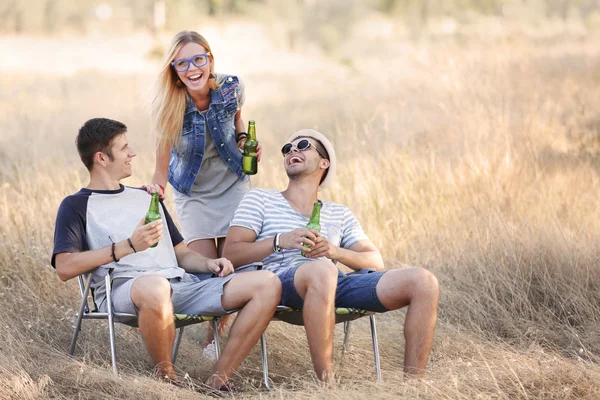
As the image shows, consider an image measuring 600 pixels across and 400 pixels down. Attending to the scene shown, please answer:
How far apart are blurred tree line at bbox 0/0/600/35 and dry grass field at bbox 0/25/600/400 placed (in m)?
19.6

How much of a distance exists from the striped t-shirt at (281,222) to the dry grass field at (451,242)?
519 mm

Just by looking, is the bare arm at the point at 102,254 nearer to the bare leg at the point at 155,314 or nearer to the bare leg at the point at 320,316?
the bare leg at the point at 155,314

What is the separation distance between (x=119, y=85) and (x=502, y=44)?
9.94 meters

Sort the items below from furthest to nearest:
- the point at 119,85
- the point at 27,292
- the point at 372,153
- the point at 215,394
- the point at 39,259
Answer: the point at 119,85 → the point at 372,153 → the point at 39,259 → the point at 27,292 → the point at 215,394

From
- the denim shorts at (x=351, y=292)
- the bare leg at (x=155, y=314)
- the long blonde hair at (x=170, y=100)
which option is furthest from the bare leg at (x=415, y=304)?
→ the long blonde hair at (x=170, y=100)

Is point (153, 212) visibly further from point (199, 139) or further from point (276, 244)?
point (199, 139)

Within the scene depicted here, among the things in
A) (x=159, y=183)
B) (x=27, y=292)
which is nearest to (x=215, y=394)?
(x=159, y=183)

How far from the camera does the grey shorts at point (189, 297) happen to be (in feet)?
11.6

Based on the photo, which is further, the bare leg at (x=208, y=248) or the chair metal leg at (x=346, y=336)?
the bare leg at (x=208, y=248)

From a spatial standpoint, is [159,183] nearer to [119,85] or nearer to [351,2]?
[119,85]

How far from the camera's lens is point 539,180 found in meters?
6.23

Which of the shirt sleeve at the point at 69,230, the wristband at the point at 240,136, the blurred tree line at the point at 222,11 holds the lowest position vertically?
the shirt sleeve at the point at 69,230

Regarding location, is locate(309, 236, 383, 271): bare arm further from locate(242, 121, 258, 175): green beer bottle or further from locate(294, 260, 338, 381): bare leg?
locate(242, 121, 258, 175): green beer bottle

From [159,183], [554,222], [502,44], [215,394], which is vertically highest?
[502,44]
